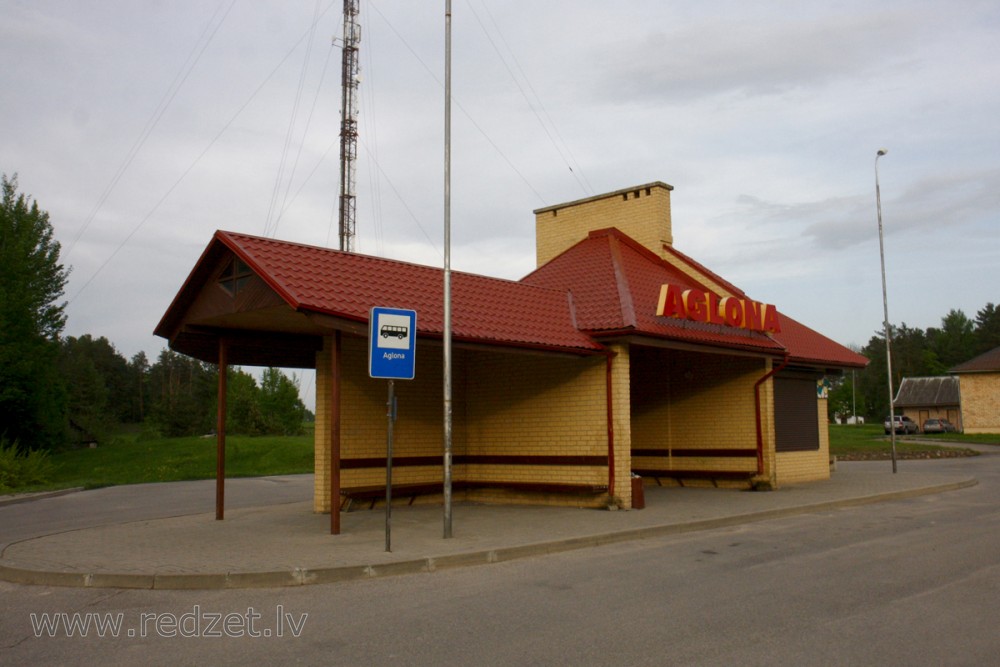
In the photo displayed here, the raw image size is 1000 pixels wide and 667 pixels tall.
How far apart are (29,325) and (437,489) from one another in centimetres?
3381

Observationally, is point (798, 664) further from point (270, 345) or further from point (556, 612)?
point (270, 345)

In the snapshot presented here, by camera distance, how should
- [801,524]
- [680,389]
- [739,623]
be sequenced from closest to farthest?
1. [739,623]
2. [801,524]
3. [680,389]

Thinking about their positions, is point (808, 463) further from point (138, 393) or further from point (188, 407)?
point (138, 393)

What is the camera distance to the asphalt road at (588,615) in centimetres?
580

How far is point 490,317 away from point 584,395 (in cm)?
252

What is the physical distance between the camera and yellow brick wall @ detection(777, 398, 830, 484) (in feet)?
67.4

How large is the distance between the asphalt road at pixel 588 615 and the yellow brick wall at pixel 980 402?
184 ft

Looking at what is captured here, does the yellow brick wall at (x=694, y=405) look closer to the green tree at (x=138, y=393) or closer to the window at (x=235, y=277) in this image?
the window at (x=235, y=277)

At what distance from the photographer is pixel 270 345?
48.6ft

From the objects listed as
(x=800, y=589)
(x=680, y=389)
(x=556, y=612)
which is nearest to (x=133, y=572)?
(x=556, y=612)

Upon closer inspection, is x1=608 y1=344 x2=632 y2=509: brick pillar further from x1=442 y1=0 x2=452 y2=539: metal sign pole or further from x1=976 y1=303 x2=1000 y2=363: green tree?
x1=976 y1=303 x2=1000 y2=363: green tree

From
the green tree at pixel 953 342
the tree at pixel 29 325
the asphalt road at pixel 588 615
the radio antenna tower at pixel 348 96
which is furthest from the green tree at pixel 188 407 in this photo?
the green tree at pixel 953 342

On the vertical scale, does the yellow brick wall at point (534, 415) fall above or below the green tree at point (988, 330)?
below

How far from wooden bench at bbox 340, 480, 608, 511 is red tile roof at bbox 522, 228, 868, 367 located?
2.99 metres
